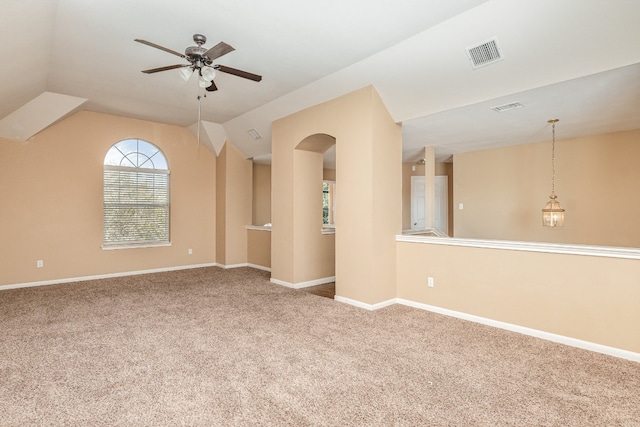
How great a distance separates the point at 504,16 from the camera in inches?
106

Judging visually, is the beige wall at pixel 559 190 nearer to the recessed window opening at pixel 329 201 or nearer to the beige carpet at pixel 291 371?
the beige carpet at pixel 291 371

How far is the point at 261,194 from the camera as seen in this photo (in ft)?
27.5

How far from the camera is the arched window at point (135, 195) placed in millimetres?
6047

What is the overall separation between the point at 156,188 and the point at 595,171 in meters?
7.45

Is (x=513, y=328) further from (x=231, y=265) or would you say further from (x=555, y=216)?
(x=231, y=265)

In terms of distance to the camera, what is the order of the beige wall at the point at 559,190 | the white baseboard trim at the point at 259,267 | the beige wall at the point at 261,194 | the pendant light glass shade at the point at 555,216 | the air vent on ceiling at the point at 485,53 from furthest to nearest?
the beige wall at the point at 261,194 → the white baseboard trim at the point at 259,267 → the beige wall at the point at 559,190 → the pendant light glass shade at the point at 555,216 → the air vent on ceiling at the point at 485,53

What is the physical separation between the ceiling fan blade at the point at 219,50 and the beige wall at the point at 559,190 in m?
5.19

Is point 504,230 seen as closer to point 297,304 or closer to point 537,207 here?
point 537,207

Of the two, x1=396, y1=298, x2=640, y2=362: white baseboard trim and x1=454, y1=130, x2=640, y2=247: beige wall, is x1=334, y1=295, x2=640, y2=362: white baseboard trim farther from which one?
x1=454, y1=130, x2=640, y2=247: beige wall

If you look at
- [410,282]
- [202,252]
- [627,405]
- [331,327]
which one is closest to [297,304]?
[331,327]

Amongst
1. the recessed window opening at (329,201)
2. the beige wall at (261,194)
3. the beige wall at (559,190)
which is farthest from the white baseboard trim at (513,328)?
the recessed window opening at (329,201)

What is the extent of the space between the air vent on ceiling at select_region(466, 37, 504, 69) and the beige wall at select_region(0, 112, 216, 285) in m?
5.59

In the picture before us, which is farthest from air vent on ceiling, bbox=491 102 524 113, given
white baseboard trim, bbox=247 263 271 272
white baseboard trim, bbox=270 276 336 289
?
white baseboard trim, bbox=247 263 271 272

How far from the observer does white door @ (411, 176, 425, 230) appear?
8523 mm
